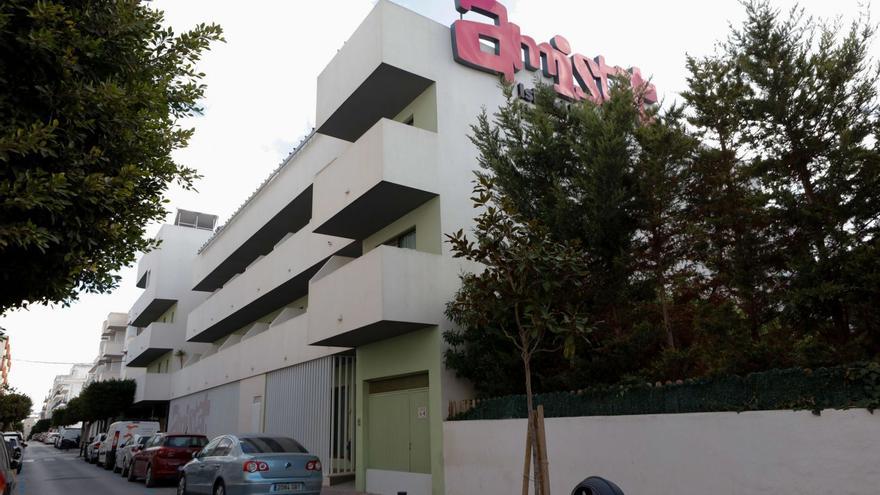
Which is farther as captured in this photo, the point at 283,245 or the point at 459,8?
the point at 283,245

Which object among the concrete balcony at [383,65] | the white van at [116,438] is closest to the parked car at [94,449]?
the white van at [116,438]

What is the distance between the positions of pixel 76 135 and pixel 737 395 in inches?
336

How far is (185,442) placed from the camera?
19.3 meters

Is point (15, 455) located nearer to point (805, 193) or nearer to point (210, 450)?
point (210, 450)

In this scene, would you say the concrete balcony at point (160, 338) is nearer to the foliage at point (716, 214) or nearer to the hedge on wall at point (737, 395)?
the foliage at point (716, 214)

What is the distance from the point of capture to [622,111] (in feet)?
37.2

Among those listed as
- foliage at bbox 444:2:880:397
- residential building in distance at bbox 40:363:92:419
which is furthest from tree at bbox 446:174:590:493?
residential building in distance at bbox 40:363:92:419

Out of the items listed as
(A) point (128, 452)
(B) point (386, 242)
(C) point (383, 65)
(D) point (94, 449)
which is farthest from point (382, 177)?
(D) point (94, 449)

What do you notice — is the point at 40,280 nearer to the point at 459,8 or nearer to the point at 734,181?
the point at 734,181

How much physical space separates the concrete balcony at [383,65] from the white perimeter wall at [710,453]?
9179mm

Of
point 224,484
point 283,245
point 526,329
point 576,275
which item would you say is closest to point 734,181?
point 576,275

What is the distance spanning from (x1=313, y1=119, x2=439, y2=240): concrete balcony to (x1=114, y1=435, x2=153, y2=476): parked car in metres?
12.4

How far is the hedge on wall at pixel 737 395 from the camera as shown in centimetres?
668

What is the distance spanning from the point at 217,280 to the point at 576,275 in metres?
29.6
